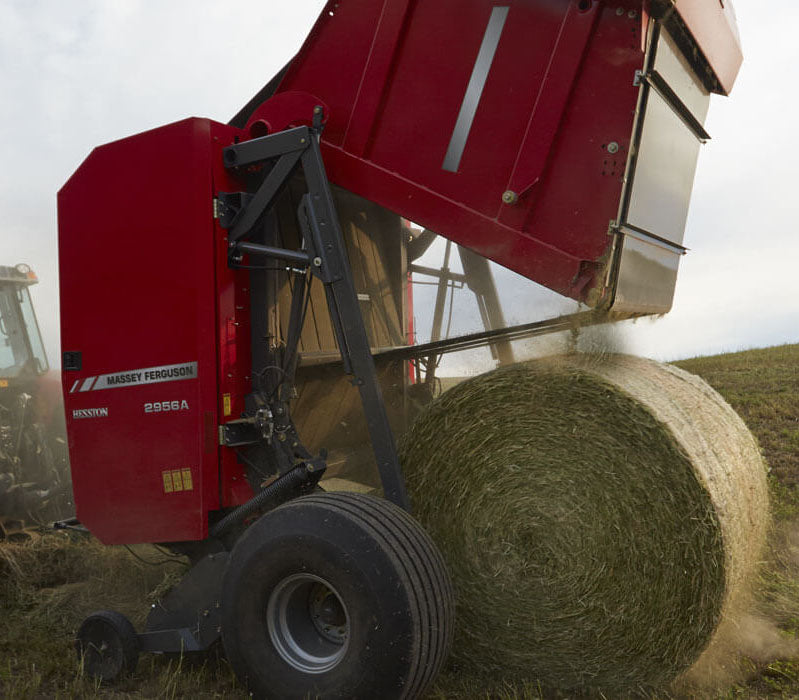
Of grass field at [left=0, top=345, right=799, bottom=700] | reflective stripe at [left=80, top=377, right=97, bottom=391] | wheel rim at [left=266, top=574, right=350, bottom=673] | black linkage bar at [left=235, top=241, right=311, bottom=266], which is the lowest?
grass field at [left=0, top=345, right=799, bottom=700]

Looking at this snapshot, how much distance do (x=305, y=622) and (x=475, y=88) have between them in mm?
2538

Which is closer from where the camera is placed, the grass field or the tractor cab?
the grass field

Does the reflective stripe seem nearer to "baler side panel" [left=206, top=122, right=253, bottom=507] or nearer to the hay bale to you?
"baler side panel" [left=206, top=122, right=253, bottom=507]

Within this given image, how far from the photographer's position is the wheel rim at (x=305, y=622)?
3.06 meters

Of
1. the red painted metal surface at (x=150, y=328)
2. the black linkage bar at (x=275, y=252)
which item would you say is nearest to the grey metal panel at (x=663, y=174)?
the black linkage bar at (x=275, y=252)

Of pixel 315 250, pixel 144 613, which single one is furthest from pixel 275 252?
pixel 144 613

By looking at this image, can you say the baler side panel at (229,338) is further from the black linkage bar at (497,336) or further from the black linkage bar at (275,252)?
the black linkage bar at (497,336)

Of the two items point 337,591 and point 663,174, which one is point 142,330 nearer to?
point 337,591

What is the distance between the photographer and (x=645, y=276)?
139 inches

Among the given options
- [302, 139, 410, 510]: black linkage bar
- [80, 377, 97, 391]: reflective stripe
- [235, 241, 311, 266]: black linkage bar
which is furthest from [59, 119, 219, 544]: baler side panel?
[302, 139, 410, 510]: black linkage bar

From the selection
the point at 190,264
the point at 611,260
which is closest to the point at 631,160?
the point at 611,260

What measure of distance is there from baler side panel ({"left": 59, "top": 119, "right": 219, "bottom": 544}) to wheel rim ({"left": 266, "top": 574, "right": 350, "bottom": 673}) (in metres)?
0.81

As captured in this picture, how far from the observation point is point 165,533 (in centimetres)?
387

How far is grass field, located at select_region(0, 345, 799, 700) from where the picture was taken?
3324mm
